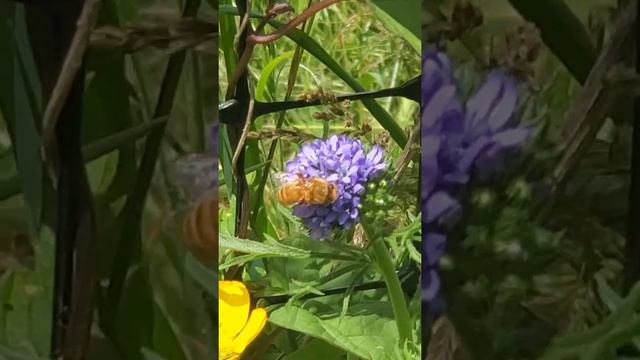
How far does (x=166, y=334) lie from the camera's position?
52cm

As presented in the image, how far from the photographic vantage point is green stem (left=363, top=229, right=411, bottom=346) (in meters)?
0.66

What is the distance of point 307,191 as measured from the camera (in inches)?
26.8

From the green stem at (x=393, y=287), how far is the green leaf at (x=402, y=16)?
0.15m

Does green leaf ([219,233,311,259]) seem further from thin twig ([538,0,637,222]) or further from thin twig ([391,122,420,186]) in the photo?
thin twig ([538,0,637,222])

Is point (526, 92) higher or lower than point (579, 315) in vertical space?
higher

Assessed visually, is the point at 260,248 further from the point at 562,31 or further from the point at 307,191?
the point at 562,31

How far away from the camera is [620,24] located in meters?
0.48

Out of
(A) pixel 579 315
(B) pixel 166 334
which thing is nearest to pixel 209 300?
(B) pixel 166 334

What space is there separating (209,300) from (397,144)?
0.75ft

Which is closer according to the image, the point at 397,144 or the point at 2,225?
the point at 2,225

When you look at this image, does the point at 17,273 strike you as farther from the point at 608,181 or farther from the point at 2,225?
the point at 608,181

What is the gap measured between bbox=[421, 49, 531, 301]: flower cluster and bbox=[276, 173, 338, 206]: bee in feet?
0.56

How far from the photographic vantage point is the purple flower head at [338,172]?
2.20 ft

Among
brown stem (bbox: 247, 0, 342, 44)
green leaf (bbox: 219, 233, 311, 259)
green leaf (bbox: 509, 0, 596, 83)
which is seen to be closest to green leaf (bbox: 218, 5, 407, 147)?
brown stem (bbox: 247, 0, 342, 44)
